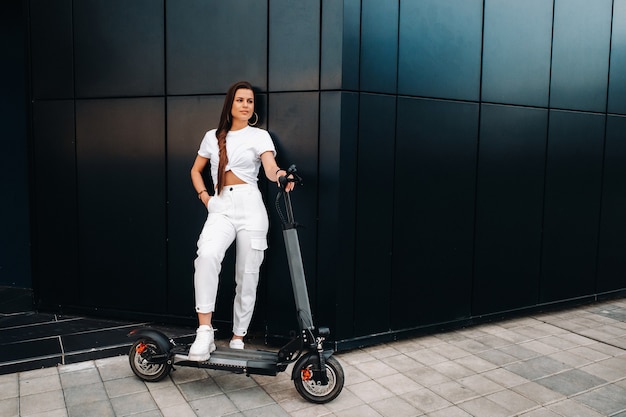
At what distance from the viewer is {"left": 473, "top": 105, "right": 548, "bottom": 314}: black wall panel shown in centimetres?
544

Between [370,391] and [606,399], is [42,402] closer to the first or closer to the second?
[370,391]

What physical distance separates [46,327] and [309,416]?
2974 millimetres

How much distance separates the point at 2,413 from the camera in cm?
354

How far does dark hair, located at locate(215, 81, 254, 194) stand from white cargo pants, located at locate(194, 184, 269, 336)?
0.40ft

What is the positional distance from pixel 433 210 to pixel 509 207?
1.06m

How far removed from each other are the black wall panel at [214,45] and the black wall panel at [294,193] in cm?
35

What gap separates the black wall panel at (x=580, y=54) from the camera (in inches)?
229

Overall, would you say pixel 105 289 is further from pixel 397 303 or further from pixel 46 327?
pixel 397 303

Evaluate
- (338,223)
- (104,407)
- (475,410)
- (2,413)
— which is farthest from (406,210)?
(2,413)

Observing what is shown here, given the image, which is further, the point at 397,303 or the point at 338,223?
the point at 397,303

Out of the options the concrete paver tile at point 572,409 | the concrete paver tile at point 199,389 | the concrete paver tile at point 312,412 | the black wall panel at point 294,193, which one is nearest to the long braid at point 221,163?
the black wall panel at point 294,193

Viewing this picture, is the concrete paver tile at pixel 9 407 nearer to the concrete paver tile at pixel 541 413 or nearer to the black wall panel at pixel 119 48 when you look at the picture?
the black wall panel at pixel 119 48

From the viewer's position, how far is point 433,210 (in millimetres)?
5121

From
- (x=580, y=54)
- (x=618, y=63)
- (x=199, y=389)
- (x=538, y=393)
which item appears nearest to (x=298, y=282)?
(x=199, y=389)
